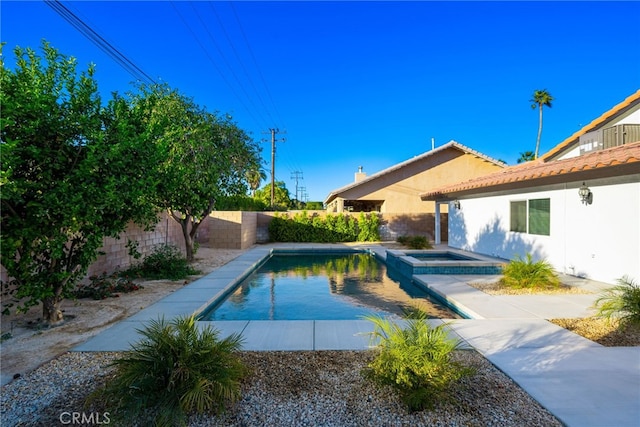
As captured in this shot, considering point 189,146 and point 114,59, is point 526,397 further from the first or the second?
point 114,59

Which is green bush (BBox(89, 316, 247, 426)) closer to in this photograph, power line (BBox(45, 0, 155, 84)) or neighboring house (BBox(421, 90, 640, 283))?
neighboring house (BBox(421, 90, 640, 283))

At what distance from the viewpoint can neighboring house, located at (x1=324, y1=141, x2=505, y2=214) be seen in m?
23.7

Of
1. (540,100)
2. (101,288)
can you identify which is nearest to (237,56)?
(101,288)

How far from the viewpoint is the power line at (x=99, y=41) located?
25.7 feet

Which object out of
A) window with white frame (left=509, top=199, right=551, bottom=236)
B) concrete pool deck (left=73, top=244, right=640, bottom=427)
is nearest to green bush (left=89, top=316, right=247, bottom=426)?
concrete pool deck (left=73, top=244, right=640, bottom=427)

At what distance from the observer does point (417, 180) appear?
23.7 metres

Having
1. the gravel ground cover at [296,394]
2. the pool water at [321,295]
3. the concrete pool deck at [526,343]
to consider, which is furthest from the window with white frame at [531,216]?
the gravel ground cover at [296,394]

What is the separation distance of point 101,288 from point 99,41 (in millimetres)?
6813

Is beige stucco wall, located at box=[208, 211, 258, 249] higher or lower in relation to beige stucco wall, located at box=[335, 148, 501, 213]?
lower

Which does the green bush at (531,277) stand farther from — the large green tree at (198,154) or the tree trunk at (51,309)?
the tree trunk at (51,309)

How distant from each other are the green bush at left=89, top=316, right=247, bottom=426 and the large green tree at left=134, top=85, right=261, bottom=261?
22.8 feet

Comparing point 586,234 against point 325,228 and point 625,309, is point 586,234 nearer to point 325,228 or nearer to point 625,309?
point 625,309

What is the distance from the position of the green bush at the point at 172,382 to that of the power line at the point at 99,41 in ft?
28.3

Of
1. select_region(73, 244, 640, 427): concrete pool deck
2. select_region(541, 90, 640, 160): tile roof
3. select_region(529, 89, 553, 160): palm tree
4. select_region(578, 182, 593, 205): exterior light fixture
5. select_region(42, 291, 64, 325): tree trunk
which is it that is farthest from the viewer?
select_region(529, 89, 553, 160): palm tree
